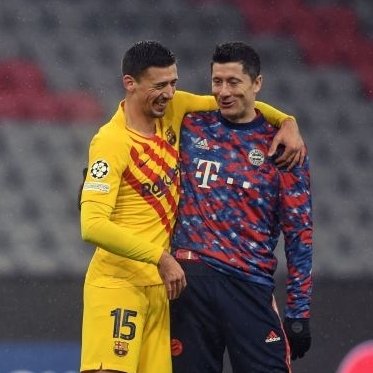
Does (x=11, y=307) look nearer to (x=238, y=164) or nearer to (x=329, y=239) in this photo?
(x=329, y=239)

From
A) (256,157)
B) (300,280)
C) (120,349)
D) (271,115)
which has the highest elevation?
(271,115)

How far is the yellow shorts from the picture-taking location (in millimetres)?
4000

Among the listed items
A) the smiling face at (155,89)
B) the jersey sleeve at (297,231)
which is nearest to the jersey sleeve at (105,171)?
the smiling face at (155,89)

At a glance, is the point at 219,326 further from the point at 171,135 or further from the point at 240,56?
the point at 240,56

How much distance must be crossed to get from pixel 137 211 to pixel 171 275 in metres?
0.30

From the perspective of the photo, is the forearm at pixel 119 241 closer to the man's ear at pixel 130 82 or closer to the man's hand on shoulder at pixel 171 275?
the man's hand on shoulder at pixel 171 275

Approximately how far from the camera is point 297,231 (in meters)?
4.15

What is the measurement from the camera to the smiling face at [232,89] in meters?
4.08

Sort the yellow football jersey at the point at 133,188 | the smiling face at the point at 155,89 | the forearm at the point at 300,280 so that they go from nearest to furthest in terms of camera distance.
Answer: the yellow football jersey at the point at 133,188
the smiling face at the point at 155,89
the forearm at the point at 300,280

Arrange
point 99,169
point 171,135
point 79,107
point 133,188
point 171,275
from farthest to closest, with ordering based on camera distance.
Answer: point 79,107, point 171,135, point 133,188, point 99,169, point 171,275

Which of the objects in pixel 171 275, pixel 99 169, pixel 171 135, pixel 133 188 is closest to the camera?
pixel 171 275

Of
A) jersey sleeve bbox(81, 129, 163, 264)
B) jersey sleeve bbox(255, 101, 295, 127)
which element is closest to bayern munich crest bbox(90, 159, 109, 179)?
jersey sleeve bbox(81, 129, 163, 264)

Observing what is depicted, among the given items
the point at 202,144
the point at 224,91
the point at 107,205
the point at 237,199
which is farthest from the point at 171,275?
the point at 224,91

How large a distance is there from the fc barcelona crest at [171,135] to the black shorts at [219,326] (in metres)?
0.38
